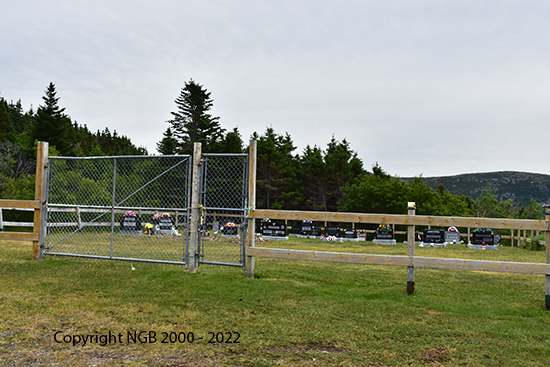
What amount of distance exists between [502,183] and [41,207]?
104 metres

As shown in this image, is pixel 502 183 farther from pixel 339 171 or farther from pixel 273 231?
pixel 273 231

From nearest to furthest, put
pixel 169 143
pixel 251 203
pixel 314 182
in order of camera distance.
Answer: pixel 251 203 < pixel 169 143 < pixel 314 182

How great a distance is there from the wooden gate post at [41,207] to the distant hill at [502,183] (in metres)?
85.6

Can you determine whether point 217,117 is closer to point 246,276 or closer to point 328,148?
point 328,148

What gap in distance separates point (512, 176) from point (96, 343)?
107886mm

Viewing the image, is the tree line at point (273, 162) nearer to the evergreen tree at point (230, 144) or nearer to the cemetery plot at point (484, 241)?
the evergreen tree at point (230, 144)

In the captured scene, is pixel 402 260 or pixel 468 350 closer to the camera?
pixel 468 350

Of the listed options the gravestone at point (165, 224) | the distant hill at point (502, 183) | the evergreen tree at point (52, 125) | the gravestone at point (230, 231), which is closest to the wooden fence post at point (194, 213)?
the gravestone at point (230, 231)

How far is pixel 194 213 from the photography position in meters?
7.61

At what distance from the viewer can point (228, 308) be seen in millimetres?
5363

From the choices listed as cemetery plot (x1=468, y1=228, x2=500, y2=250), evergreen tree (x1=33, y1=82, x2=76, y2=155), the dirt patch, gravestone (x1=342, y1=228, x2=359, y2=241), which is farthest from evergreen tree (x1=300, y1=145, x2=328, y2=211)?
the dirt patch

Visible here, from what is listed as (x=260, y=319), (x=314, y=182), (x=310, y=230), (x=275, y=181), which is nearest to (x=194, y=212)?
(x=260, y=319)

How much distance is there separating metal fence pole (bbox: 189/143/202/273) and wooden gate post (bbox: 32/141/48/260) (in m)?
3.60

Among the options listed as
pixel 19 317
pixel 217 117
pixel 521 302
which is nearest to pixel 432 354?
pixel 521 302
